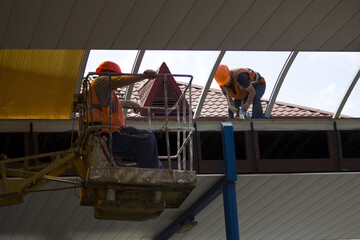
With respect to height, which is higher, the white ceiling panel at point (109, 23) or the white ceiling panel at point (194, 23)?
the white ceiling panel at point (194, 23)

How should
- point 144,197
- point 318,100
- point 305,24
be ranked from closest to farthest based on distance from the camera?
point 144,197
point 305,24
point 318,100

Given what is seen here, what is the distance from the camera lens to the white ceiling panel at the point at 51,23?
12883 millimetres

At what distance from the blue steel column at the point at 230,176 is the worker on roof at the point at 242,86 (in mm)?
2123

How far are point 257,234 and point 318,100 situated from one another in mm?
4975

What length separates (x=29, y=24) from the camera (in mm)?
13391

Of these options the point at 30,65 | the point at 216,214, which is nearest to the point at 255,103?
the point at 216,214

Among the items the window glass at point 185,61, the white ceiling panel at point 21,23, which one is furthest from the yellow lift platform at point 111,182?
the window glass at point 185,61

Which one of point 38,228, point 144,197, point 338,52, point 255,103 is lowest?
point 144,197

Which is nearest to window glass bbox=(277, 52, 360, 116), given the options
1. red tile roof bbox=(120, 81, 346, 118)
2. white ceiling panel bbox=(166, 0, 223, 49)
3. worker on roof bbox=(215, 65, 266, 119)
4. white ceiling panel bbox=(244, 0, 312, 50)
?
worker on roof bbox=(215, 65, 266, 119)

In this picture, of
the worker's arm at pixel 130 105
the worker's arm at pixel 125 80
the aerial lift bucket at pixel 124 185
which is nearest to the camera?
the aerial lift bucket at pixel 124 185

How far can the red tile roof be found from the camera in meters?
18.3

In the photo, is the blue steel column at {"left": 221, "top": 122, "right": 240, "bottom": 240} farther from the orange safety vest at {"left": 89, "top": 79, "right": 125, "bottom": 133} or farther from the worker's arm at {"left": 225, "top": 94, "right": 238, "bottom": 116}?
the orange safety vest at {"left": 89, "top": 79, "right": 125, "bottom": 133}

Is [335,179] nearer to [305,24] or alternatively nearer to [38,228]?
[305,24]

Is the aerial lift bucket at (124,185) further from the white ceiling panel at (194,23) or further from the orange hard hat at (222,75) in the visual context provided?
the orange hard hat at (222,75)
